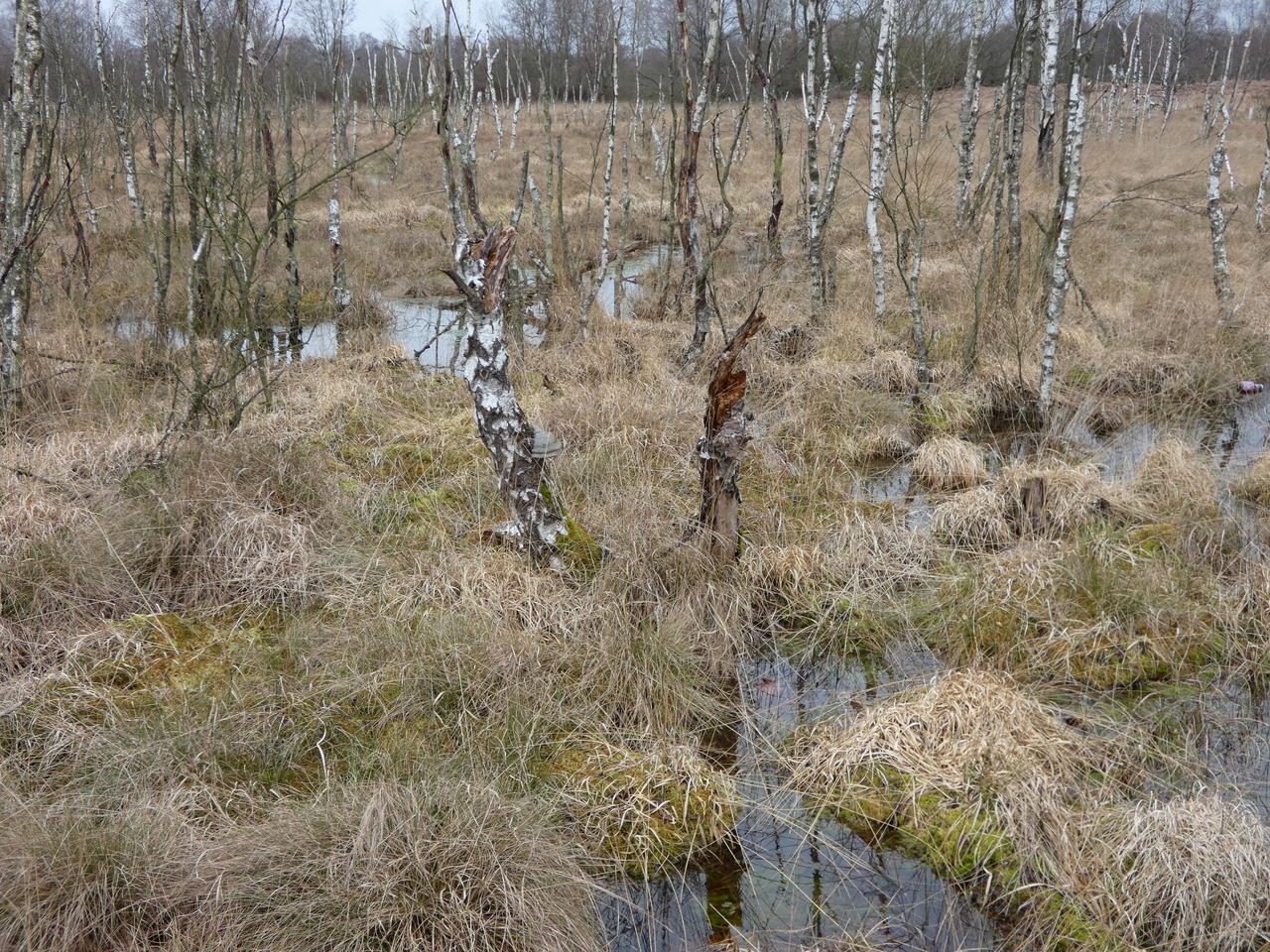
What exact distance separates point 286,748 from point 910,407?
559 cm

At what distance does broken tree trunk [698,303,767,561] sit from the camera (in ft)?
14.4

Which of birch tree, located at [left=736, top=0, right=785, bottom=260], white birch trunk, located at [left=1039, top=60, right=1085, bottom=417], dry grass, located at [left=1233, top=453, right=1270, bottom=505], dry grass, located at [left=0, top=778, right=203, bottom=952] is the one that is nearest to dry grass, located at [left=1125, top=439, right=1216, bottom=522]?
dry grass, located at [left=1233, top=453, right=1270, bottom=505]

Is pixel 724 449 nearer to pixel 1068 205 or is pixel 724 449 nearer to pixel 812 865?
pixel 812 865

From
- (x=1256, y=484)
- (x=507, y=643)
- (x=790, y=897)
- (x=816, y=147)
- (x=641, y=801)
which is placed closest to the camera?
(x=790, y=897)

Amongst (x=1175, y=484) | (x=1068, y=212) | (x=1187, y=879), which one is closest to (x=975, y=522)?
(x=1175, y=484)

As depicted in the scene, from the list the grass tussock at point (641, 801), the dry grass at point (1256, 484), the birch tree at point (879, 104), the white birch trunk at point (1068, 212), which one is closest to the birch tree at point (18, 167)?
the grass tussock at point (641, 801)

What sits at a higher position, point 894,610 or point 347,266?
point 347,266

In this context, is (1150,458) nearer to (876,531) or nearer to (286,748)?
(876,531)

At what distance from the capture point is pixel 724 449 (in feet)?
14.8

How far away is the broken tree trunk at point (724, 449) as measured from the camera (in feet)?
14.4

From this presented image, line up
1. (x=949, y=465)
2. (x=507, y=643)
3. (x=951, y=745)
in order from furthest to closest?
(x=949, y=465) < (x=507, y=643) < (x=951, y=745)

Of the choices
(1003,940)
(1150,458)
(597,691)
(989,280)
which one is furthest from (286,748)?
(989,280)

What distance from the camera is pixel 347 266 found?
1269 cm

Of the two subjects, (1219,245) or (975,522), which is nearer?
(975,522)
